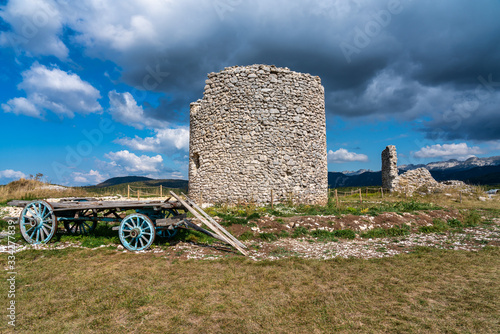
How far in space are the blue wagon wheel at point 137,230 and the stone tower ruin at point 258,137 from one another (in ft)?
21.2

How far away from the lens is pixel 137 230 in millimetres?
7102

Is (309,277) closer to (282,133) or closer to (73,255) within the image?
(73,255)

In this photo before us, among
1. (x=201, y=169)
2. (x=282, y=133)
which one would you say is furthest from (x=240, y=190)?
(x=282, y=133)

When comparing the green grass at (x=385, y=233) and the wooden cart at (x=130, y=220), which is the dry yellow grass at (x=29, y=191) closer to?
the wooden cart at (x=130, y=220)

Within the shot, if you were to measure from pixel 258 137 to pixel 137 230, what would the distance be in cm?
777

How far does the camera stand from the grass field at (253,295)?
3.61 meters

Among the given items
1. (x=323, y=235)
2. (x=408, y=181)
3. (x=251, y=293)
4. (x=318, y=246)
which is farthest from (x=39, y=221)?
(x=408, y=181)

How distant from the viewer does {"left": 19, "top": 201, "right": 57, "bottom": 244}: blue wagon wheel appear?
292 inches

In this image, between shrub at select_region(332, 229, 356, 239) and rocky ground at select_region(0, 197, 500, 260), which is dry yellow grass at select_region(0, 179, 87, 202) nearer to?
rocky ground at select_region(0, 197, 500, 260)

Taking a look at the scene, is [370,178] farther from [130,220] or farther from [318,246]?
[130,220]

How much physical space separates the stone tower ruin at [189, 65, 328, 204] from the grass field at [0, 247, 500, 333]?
7257 millimetres

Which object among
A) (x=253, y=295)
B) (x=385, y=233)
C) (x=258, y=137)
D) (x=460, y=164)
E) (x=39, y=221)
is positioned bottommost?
(x=253, y=295)

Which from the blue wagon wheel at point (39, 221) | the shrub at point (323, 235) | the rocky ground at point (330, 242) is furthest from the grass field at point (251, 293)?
the shrub at point (323, 235)

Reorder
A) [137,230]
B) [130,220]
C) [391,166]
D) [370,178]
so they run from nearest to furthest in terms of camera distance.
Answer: [137,230]
[130,220]
[391,166]
[370,178]
